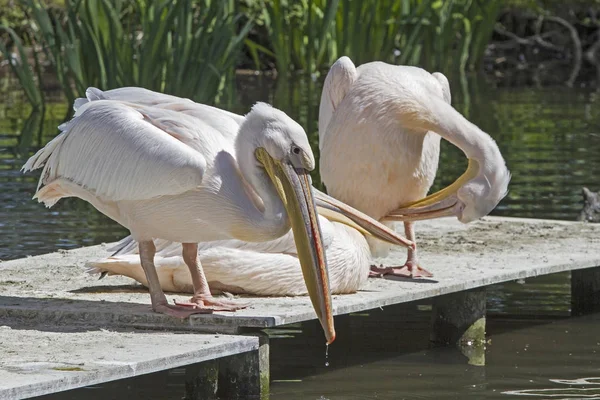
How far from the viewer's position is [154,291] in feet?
17.0

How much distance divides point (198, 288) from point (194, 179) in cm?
63

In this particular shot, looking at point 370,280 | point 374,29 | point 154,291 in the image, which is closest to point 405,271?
point 370,280

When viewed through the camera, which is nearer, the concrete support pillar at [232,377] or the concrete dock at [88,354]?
the concrete dock at [88,354]

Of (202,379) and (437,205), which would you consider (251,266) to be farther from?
(437,205)

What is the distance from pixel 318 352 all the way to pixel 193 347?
1.27 m

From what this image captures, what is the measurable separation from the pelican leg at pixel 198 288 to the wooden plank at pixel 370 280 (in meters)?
0.10

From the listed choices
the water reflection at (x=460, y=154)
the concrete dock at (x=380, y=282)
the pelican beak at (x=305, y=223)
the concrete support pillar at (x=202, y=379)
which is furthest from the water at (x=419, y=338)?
the pelican beak at (x=305, y=223)

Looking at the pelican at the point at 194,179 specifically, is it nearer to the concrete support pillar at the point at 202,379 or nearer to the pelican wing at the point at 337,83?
the concrete support pillar at the point at 202,379

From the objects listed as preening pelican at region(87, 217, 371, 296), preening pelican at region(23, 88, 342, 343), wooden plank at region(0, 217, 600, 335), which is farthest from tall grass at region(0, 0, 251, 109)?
preening pelican at region(23, 88, 342, 343)

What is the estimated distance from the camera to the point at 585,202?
8.54 metres

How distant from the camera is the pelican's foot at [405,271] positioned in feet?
19.9

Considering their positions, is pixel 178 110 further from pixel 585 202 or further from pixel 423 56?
pixel 423 56

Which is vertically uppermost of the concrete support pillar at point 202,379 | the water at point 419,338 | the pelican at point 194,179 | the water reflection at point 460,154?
the pelican at point 194,179

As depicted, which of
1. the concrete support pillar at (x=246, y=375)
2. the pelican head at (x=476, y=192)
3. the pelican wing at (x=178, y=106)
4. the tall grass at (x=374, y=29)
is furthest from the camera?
the tall grass at (x=374, y=29)
